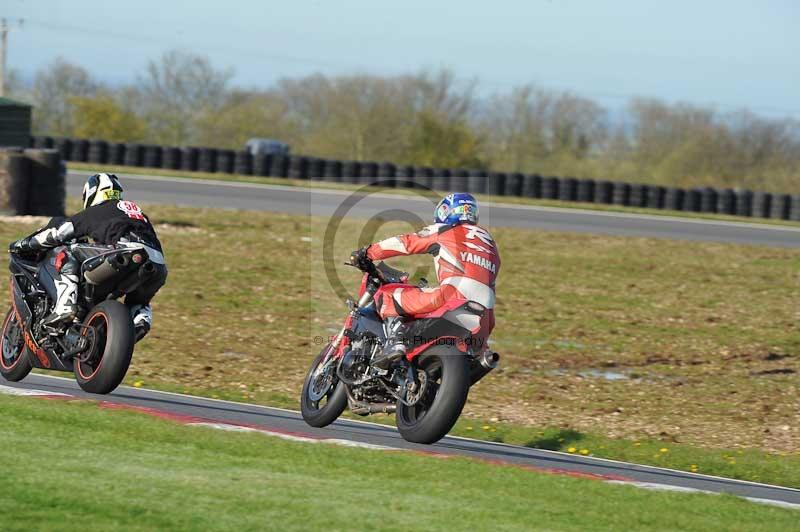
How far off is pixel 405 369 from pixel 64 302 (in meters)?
2.95

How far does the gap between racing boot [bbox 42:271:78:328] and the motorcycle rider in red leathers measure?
7.83 feet

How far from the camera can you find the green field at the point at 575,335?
12.6 m

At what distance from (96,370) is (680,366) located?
8.84 meters

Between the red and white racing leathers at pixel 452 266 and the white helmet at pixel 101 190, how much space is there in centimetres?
253

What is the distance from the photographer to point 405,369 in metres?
8.99

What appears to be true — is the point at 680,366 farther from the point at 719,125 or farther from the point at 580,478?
the point at 719,125

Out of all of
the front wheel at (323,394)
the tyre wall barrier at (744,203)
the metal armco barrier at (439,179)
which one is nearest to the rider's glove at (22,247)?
the front wheel at (323,394)

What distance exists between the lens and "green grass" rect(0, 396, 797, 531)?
20.5ft

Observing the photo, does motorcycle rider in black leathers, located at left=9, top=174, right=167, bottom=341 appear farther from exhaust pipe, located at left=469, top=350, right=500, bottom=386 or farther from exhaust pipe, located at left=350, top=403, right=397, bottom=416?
exhaust pipe, located at left=469, top=350, right=500, bottom=386

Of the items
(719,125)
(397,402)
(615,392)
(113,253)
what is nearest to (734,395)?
(615,392)

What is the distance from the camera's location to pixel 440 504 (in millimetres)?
6898

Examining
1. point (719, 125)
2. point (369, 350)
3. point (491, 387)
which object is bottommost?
point (491, 387)

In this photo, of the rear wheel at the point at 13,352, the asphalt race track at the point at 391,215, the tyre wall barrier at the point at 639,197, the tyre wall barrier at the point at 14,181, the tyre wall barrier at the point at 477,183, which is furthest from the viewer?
the tyre wall barrier at the point at 477,183

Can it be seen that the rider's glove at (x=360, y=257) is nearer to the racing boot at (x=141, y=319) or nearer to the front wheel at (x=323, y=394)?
the front wheel at (x=323, y=394)
